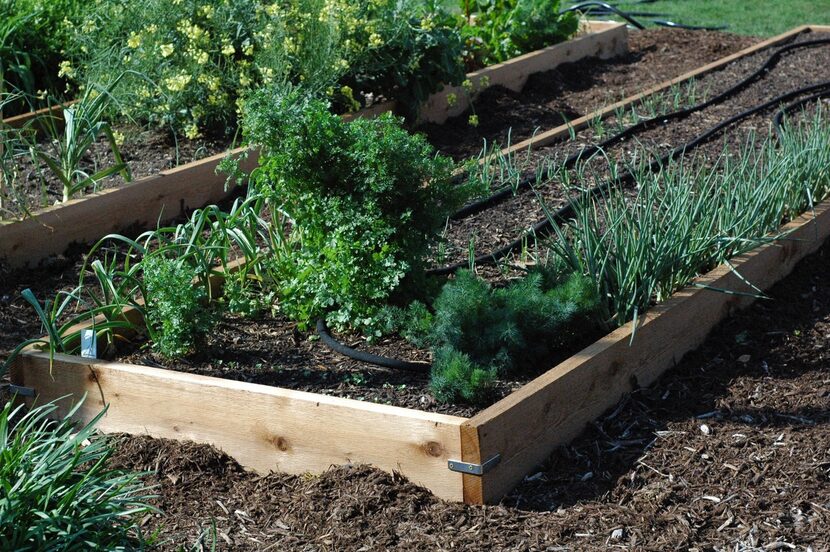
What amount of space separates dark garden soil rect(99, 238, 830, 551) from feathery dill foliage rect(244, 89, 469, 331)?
0.81 m

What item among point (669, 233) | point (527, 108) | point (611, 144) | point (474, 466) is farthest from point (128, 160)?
point (474, 466)

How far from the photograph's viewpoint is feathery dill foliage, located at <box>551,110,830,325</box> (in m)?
3.73

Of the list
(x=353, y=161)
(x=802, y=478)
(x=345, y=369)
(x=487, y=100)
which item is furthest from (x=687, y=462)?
(x=487, y=100)

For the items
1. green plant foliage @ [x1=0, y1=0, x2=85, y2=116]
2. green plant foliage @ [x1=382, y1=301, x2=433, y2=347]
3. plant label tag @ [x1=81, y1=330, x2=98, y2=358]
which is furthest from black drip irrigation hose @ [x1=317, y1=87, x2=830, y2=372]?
green plant foliage @ [x1=0, y1=0, x2=85, y2=116]

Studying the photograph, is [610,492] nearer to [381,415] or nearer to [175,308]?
[381,415]

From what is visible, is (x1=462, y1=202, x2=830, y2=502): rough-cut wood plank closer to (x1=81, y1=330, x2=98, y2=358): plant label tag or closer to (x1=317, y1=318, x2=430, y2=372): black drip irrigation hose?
(x1=317, y1=318, x2=430, y2=372): black drip irrigation hose

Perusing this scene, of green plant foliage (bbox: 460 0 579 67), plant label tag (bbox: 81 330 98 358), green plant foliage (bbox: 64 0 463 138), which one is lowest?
plant label tag (bbox: 81 330 98 358)

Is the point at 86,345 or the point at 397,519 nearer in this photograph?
the point at 397,519

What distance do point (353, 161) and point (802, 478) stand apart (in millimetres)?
1821

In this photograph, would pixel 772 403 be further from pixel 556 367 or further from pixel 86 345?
pixel 86 345

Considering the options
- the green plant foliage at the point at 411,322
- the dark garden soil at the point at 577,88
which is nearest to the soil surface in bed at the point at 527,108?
the dark garden soil at the point at 577,88

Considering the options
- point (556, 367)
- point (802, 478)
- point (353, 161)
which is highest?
point (353, 161)

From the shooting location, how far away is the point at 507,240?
4.81 meters

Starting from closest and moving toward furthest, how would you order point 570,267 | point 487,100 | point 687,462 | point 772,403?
point 687,462 < point 772,403 < point 570,267 < point 487,100
